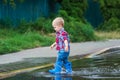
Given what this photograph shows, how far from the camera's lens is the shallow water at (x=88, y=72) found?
34.8ft

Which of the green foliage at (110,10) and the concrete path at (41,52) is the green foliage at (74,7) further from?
the concrete path at (41,52)

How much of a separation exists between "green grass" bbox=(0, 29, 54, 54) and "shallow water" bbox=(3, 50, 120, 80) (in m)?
3.01

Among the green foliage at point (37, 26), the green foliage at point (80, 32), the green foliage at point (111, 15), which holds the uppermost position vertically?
the green foliage at point (111, 15)

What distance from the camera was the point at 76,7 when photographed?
86.4 feet

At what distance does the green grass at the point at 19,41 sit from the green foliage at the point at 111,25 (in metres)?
8.33

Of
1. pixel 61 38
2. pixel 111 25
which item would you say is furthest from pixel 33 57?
pixel 111 25

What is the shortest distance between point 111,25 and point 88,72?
17095 millimetres

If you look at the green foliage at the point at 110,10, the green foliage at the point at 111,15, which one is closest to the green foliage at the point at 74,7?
the green foliage at the point at 111,15

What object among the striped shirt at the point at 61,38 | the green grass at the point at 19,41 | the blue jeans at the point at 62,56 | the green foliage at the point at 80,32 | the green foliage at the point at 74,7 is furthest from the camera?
the green foliage at the point at 74,7

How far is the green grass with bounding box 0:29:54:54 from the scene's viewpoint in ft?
54.2

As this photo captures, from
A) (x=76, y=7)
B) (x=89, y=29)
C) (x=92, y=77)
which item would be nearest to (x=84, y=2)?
(x=76, y=7)

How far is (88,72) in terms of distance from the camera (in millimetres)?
11531

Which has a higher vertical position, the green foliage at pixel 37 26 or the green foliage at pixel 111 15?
the green foliage at pixel 111 15

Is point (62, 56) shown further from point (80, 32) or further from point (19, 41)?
point (80, 32)
